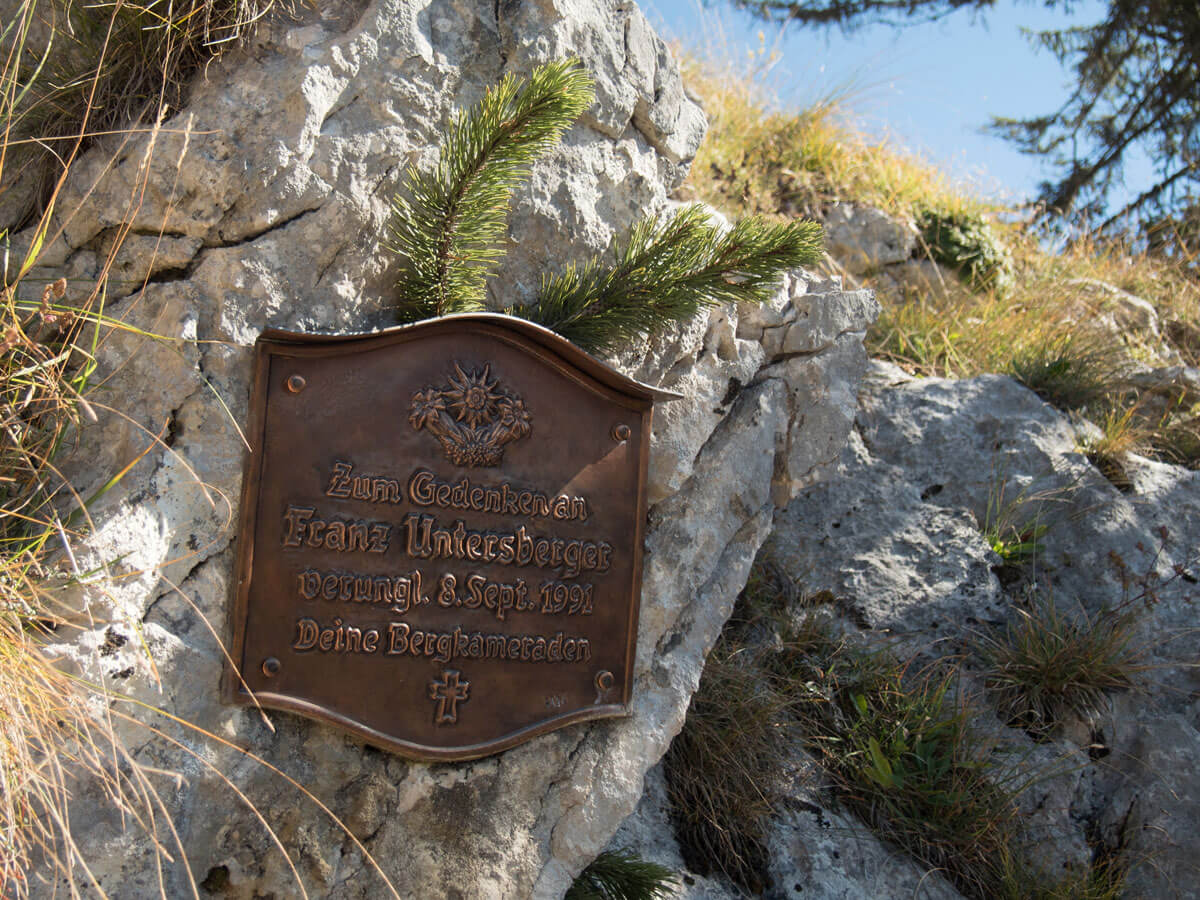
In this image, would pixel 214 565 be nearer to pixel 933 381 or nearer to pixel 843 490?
pixel 843 490

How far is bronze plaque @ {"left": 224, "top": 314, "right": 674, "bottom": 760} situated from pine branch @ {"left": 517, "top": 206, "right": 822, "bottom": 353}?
7.5 inches

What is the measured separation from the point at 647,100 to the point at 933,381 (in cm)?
264

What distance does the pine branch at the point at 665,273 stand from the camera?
2754 mm

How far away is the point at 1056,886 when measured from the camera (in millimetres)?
3430

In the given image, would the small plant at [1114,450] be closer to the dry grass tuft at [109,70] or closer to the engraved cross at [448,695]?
Result: the engraved cross at [448,695]

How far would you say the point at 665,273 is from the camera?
2.77m

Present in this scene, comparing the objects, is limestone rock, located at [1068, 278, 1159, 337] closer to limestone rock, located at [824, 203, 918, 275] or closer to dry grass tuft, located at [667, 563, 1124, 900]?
limestone rock, located at [824, 203, 918, 275]

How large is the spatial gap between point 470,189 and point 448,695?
1.26m

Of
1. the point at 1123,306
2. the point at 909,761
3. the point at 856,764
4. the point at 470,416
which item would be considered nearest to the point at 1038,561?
the point at 909,761

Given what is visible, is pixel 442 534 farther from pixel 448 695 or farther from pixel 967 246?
pixel 967 246

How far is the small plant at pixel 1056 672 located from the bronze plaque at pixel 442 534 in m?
2.05

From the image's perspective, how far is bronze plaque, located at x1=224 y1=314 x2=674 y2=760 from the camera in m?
2.33

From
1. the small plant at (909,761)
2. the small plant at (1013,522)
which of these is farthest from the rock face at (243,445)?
the small plant at (1013,522)

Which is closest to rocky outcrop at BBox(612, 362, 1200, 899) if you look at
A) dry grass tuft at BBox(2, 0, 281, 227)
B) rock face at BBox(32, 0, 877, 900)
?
rock face at BBox(32, 0, 877, 900)
